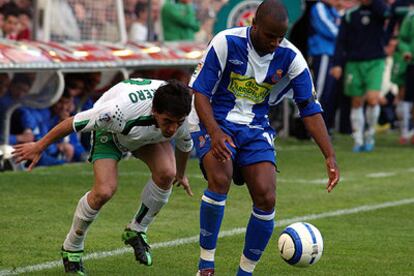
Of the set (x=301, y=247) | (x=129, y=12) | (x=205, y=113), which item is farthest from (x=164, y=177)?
(x=129, y=12)

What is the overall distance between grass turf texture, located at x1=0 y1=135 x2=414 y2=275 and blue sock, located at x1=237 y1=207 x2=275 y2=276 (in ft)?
1.66

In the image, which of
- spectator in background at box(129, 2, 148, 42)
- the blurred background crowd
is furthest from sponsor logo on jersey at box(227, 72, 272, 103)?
spectator in background at box(129, 2, 148, 42)

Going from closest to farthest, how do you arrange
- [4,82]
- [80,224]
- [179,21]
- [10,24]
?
[80,224] < [4,82] < [10,24] < [179,21]

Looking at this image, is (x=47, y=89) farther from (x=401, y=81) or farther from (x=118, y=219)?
(x=401, y=81)

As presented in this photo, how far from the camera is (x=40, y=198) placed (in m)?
12.0

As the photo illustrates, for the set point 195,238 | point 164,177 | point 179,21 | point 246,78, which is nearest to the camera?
point 246,78

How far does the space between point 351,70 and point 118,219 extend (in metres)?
9.14

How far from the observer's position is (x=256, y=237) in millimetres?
7754

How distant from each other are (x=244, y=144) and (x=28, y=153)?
1.37 metres

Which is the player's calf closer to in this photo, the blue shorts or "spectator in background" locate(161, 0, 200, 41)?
the blue shorts

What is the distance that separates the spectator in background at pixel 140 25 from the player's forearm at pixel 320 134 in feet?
37.0

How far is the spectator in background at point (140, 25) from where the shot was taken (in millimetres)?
19109

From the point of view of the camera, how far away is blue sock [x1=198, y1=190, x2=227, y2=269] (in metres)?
7.69

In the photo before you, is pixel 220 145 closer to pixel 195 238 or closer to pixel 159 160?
pixel 159 160
